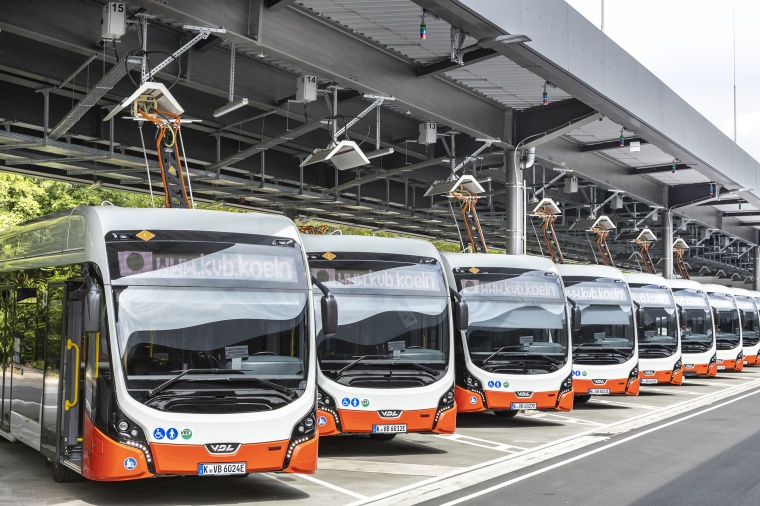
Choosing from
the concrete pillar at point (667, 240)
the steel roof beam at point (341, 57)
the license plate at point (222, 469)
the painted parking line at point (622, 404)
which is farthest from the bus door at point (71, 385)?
the concrete pillar at point (667, 240)

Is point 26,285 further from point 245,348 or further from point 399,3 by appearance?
point 399,3

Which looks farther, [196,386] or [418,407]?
[418,407]

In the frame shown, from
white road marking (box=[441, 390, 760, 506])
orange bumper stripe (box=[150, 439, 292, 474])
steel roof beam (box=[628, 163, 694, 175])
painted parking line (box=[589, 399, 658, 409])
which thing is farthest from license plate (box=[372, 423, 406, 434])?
steel roof beam (box=[628, 163, 694, 175])

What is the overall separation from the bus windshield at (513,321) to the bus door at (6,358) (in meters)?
6.91

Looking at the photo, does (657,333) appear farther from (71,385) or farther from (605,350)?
(71,385)

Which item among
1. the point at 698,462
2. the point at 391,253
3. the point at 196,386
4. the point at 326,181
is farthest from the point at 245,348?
the point at 326,181

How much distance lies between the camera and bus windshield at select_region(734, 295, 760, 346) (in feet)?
118

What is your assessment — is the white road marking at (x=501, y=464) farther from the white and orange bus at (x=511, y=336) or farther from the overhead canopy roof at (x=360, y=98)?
the overhead canopy roof at (x=360, y=98)

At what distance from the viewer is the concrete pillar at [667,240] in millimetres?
34594

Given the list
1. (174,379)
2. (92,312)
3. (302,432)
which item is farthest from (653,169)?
(92,312)

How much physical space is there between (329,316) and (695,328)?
20595mm

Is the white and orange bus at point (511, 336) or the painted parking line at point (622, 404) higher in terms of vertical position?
the white and orange bus at point (511, 336)

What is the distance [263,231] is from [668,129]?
15.4 m

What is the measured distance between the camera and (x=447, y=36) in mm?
16766
